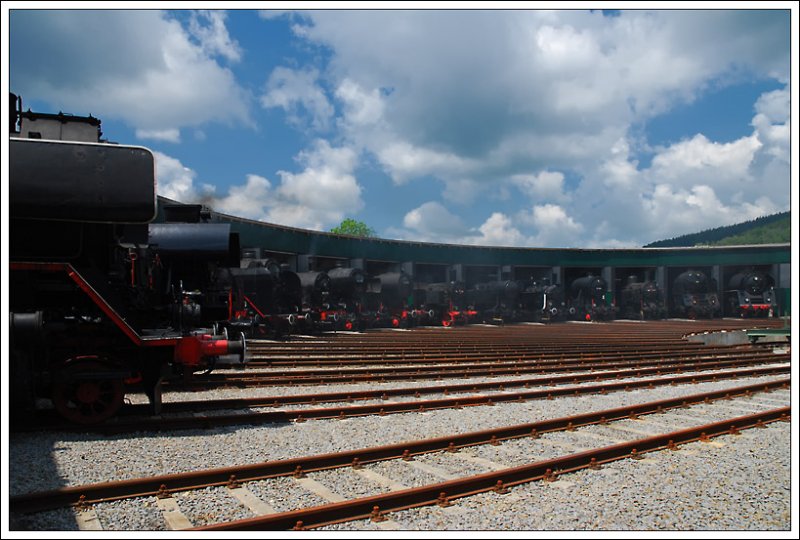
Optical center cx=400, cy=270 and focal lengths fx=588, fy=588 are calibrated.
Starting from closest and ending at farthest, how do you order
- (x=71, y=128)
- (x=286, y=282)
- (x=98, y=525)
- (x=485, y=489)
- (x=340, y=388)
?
(x=98, y=525), (x=485, y=489), (x=71, y=128), (x=340, y=388), (x=286, y=282)

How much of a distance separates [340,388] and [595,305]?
39.1 m

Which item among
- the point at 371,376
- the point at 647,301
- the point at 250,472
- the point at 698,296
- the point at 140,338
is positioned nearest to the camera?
→ the point at 250,472

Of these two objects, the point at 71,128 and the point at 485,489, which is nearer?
the point at 485,489

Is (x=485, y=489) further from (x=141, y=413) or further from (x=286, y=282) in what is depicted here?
(x=286, y=282)

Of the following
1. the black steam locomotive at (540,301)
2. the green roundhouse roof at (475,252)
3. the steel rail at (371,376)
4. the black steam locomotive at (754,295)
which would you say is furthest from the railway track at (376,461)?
the black steam locomotive at (754,295)

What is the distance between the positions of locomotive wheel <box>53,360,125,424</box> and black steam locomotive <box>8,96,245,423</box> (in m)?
0.01

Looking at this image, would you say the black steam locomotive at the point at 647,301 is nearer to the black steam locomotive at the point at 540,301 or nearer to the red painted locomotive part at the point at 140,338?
the black steam locomotive at the point at 540,301

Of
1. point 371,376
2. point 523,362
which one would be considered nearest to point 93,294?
point 371,376

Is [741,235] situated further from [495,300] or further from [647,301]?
[495,300]

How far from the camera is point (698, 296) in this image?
4781 cm

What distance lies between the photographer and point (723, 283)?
174 ft

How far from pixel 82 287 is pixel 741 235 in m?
105

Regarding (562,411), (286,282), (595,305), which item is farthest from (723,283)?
(562,411)

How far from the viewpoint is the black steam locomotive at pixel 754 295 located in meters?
47.1
